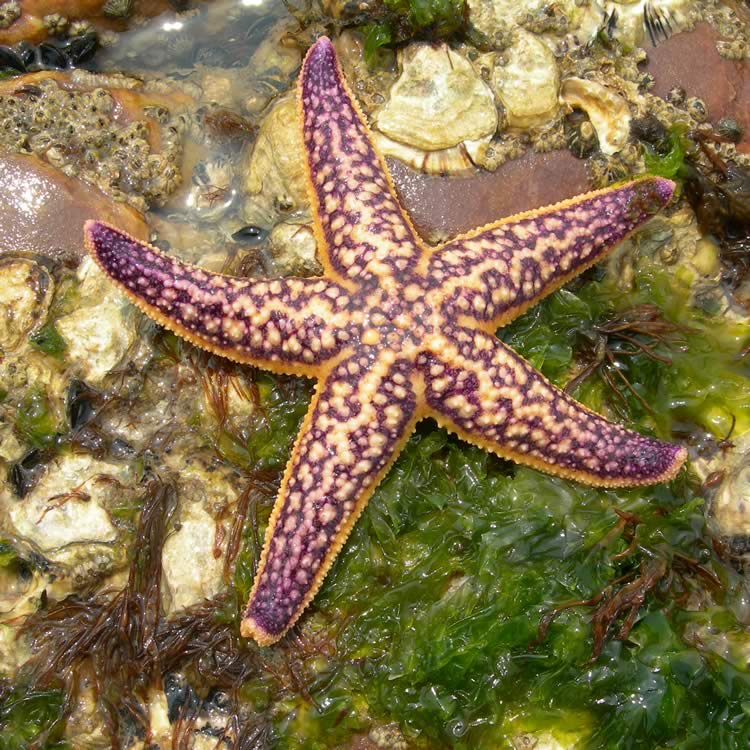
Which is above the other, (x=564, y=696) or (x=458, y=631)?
(x=458, y=631)

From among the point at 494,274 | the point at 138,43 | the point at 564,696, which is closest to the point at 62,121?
the point at 138,43

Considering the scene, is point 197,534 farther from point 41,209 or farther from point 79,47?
point 79,47

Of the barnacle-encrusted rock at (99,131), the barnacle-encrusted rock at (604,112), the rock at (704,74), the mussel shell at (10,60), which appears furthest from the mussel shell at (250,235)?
the rock at (704,74)

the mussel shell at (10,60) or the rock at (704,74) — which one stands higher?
the mussel shell at (10,60)

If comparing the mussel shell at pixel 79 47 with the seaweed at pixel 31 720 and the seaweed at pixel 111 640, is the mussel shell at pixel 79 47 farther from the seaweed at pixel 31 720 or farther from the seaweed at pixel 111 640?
the seaweed at pixel 31 720

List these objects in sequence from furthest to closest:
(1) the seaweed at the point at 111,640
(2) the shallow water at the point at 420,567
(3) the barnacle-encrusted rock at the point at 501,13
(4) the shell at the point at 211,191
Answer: (4) the shell at the point at 211,191
(3) the barnacle-encrusted rock at the point at 501,13
(1) the seaweed at the point at 111,640
(2) the shallow water at the point at 420,567

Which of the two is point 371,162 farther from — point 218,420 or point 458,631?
point 458,631
